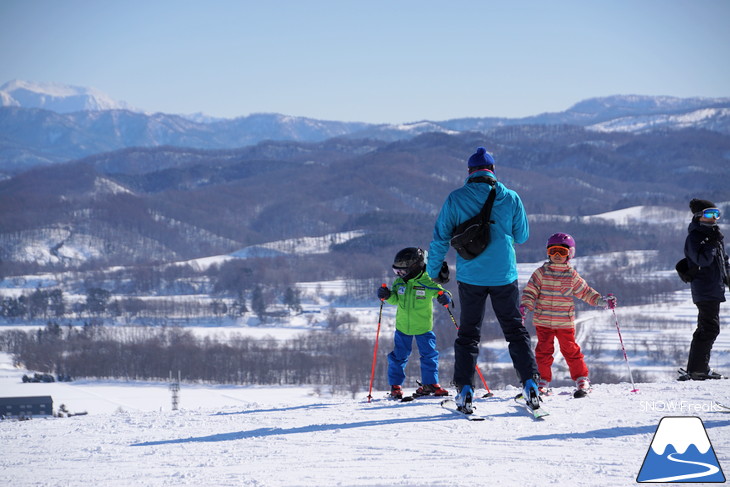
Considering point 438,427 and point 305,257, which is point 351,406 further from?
point 305,257

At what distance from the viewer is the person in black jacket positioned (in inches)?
278

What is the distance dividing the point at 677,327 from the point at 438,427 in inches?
2083

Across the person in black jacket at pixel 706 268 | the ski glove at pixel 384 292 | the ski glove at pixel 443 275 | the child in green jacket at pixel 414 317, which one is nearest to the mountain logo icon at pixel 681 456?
the ski glove at pixel 443 275

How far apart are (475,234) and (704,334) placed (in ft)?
10.6

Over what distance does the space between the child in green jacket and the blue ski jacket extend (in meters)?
1.40

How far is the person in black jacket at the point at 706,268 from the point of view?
7.06m

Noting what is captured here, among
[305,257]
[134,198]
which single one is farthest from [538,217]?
[134,198]

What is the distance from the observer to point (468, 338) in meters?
5.77

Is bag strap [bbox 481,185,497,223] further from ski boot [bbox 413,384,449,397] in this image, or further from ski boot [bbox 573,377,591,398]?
ski boot [bbox 413,384,449,397]

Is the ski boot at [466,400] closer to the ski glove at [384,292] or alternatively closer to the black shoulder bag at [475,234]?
the black shoulder bag at [475,234]

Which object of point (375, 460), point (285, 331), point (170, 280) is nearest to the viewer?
point (375, 460)

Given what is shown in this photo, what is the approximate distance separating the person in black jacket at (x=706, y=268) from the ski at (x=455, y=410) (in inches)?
100

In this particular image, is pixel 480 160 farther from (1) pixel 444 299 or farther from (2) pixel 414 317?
(2) pixel 414 317

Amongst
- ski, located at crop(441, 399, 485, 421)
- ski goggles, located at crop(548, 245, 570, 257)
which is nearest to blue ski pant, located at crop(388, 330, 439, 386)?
ski, located at crop(441, 399, 485, 421)
